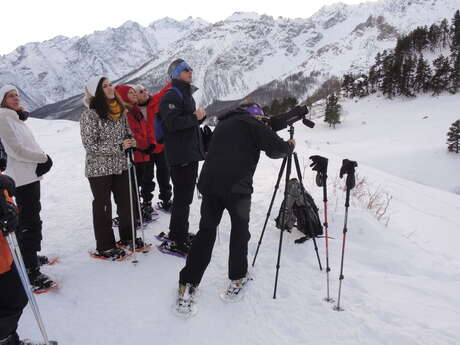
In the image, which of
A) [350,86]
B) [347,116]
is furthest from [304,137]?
[350,86]

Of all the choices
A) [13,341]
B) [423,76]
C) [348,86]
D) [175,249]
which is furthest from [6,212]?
[348,86]

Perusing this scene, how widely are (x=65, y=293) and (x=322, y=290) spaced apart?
3.43 meters

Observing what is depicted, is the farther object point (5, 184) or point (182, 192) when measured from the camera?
point (182, 192)

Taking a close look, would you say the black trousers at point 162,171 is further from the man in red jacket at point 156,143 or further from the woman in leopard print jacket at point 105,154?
the woman in leopard print jacket at point 105,154

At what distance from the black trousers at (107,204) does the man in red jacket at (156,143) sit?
4.11ft

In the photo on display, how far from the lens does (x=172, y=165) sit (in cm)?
433

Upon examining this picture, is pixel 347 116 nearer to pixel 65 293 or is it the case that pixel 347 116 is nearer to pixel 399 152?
pixel 399 152

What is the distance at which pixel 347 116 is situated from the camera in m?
54.4

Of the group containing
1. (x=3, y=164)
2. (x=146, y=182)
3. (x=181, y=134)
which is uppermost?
(x=181, y=134)

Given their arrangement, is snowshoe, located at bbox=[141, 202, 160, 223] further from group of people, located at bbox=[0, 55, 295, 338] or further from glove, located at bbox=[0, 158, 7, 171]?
glove, located at bbox=[0, 158, 7, 171]

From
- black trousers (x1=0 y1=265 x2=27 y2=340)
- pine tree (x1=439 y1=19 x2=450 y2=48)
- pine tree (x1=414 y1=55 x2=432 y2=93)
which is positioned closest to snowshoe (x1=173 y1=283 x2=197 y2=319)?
black trousers (x1=0 y1=265 x2=27 y2=340)

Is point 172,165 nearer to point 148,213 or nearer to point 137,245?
point 137,245

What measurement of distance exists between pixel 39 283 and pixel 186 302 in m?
2.03

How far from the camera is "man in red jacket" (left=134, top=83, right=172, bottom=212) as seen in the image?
19.0 ft
